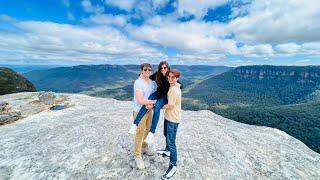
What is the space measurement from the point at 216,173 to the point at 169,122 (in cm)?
422

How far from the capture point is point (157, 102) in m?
12.7

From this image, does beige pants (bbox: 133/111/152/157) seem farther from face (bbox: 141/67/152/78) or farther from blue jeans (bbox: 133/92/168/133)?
face (bbox: 141/67/152/78)

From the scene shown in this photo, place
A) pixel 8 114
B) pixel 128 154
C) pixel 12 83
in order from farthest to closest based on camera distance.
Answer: pixel 12 83, pixel 8 114, pixel 128 154

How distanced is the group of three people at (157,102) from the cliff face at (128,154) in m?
2.07

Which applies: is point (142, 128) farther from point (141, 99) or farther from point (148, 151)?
point (148, 151)

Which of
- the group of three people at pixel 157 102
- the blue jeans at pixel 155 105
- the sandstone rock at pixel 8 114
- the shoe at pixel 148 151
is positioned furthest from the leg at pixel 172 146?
the sandstone rock at pixel 8 114

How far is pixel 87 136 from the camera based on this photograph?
1866 centimetres

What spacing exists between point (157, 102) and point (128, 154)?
448cm

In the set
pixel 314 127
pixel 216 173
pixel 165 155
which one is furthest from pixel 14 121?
pixel 314 127

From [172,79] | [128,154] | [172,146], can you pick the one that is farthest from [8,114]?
[172,79]

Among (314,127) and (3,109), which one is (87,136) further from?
(314,127)

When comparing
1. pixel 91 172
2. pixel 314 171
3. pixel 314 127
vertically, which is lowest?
pixel 314 127

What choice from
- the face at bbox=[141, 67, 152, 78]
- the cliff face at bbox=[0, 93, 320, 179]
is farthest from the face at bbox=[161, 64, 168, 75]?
the cliff face at bbox=[0, 93, 320, 179]

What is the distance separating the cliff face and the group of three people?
207 centimetres
